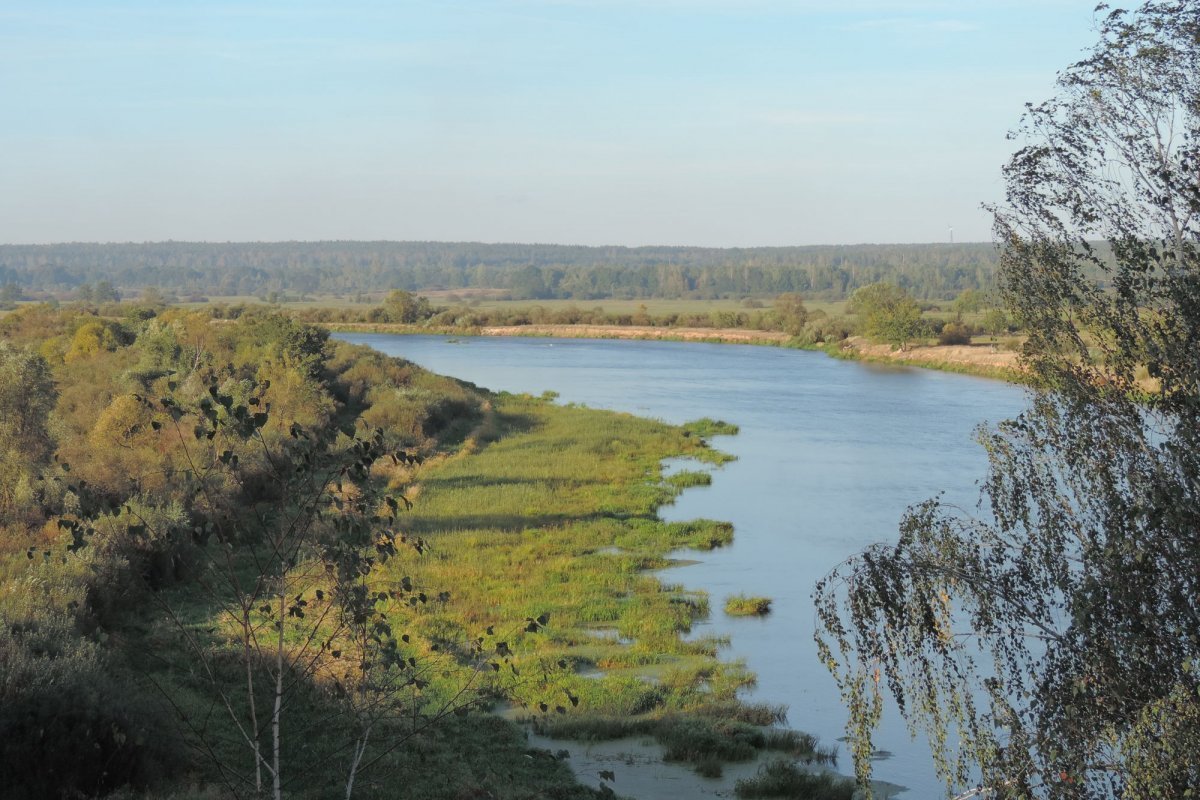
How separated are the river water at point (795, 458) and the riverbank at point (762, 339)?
2.02 m

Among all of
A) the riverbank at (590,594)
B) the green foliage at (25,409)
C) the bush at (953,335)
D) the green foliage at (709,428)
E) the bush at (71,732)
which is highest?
the bush at (953,335)

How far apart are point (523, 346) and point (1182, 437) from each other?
75.1 m

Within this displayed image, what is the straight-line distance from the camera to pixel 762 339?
8725cm

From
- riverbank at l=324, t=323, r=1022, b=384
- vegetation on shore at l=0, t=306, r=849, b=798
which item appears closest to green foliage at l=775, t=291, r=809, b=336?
riverbank at l=324, t=323, r=1022, b=384

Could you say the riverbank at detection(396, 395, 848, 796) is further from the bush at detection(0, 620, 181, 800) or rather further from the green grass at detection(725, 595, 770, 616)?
the bush at detection(0, 620, 181, 800)

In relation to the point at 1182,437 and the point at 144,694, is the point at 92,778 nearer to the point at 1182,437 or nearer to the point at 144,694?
the point at 144,694

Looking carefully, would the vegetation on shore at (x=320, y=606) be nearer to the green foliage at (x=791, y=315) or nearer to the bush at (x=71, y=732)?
the bush at (x=71, y=732)

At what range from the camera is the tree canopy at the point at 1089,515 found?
7469mm

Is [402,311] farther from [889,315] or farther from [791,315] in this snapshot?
[889,315]

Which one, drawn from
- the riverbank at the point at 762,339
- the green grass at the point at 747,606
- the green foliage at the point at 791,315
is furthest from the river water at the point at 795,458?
the green foliage at the point at 791,315

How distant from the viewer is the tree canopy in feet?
24.5

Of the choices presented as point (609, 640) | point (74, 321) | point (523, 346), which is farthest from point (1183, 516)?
point (523, 346)

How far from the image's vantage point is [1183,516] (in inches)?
289

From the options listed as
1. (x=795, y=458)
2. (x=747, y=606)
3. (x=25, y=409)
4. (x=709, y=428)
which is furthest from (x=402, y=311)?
(x=747, y=606)
